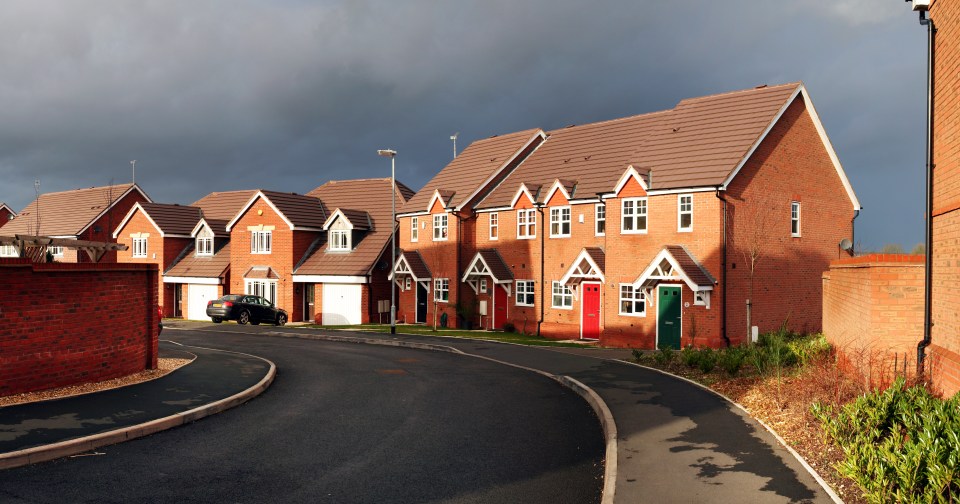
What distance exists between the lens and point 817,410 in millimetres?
10789

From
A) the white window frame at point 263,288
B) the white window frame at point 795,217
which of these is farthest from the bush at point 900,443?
the white window frame at point 263,288

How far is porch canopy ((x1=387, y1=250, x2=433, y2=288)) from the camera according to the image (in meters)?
41.7

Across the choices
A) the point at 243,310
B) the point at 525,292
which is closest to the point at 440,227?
the point at 525,292

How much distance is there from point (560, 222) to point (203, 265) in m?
29.8

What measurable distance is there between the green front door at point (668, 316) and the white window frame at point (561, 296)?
6261 mm

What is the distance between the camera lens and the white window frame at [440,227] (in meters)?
41.2

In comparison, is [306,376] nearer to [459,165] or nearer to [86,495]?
[86,495]

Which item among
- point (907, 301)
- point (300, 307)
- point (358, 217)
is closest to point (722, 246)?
point (907, 301)

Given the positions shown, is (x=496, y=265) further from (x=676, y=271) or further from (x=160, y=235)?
(x=160, y=235)

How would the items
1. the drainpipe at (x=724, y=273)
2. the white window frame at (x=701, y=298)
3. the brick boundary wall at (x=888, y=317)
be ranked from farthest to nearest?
the white window frame at (x=701, y=298), the drainpipe at (x=724, y=273), the brick boundary wall at (x=888, y=317)

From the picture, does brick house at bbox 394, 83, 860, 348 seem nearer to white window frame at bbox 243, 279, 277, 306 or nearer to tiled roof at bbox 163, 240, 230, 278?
white window frame at bbox 243, 279, 277, 306

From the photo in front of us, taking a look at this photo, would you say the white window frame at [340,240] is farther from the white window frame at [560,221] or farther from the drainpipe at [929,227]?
the drainpipe at [929,227]

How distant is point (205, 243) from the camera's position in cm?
5328

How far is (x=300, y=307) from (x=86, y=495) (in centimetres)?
3961
